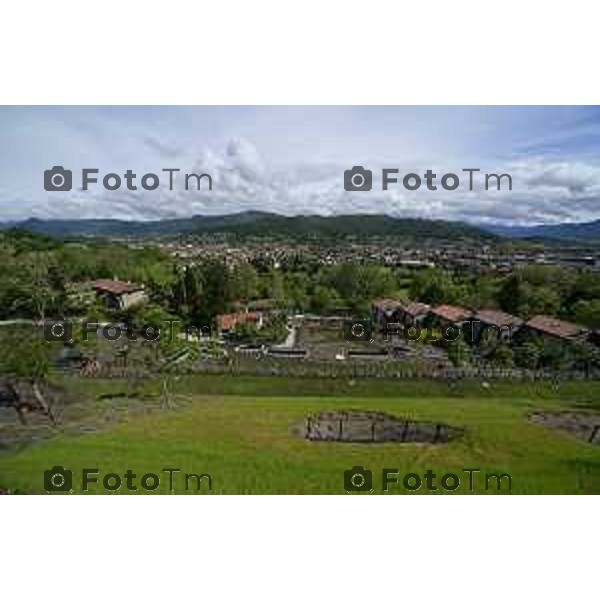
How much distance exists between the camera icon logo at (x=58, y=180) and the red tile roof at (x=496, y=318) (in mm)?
3476

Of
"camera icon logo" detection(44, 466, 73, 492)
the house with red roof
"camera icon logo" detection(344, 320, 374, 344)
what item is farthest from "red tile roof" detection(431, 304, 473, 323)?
"camera icon logo" detection(44, 466, 73, 492)

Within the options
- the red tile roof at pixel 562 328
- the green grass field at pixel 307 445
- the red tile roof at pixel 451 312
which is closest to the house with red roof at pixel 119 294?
the green grass field at pixel 307 445

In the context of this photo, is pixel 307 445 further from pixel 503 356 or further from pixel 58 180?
pixel 58 180

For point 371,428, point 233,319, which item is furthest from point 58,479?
point 371,428

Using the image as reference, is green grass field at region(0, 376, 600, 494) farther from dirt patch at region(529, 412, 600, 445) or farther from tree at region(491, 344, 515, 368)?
tree at region(491, 344, 515, 368)

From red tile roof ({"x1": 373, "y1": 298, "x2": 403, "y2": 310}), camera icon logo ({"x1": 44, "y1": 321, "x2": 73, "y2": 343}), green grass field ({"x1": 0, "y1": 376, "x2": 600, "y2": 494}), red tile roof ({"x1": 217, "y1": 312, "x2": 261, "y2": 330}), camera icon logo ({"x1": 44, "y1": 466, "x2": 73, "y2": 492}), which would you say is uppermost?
red tile roof ({"x1": 373, "y1": 298, "x2": 403, "y2": 310})

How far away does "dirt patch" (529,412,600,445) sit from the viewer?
569cm

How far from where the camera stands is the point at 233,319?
6176mm

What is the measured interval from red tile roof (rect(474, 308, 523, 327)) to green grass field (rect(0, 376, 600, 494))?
540 millimetres

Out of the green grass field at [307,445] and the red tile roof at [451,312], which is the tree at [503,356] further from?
the red tile roof at [451,312]

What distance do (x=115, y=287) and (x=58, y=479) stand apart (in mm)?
1634

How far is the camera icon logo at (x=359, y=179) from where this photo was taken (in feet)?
18.1
